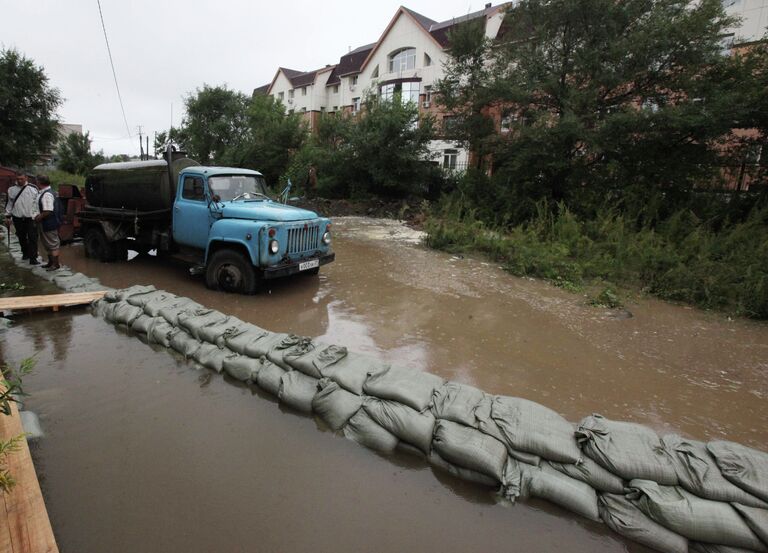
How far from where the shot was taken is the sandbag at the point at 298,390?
11.6 ft

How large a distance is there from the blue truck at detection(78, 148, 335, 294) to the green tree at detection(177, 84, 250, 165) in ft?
89.7

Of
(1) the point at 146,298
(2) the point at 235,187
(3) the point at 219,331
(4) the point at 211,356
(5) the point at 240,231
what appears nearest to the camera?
(4) the point at 211,356

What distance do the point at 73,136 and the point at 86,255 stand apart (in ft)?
145

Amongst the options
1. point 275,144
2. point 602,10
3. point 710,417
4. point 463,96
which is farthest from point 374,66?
point 710,417

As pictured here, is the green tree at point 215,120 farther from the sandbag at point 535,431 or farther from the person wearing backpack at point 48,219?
the sandbag at point 535,431

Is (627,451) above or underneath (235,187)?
underneath

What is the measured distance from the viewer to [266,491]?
2738 mm

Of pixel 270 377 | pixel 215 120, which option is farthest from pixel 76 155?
pixel 270 377

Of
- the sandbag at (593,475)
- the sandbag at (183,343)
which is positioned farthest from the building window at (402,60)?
the sandbag at (593,475)

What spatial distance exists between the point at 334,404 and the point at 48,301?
15.6 feet

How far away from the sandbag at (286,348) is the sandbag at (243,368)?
0.16 metres

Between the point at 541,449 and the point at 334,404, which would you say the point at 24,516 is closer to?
the point at 334,404

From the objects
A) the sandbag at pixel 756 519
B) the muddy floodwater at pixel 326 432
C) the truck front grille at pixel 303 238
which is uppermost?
the truck front grille at pixel 303 238

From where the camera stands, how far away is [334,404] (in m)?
3.38
